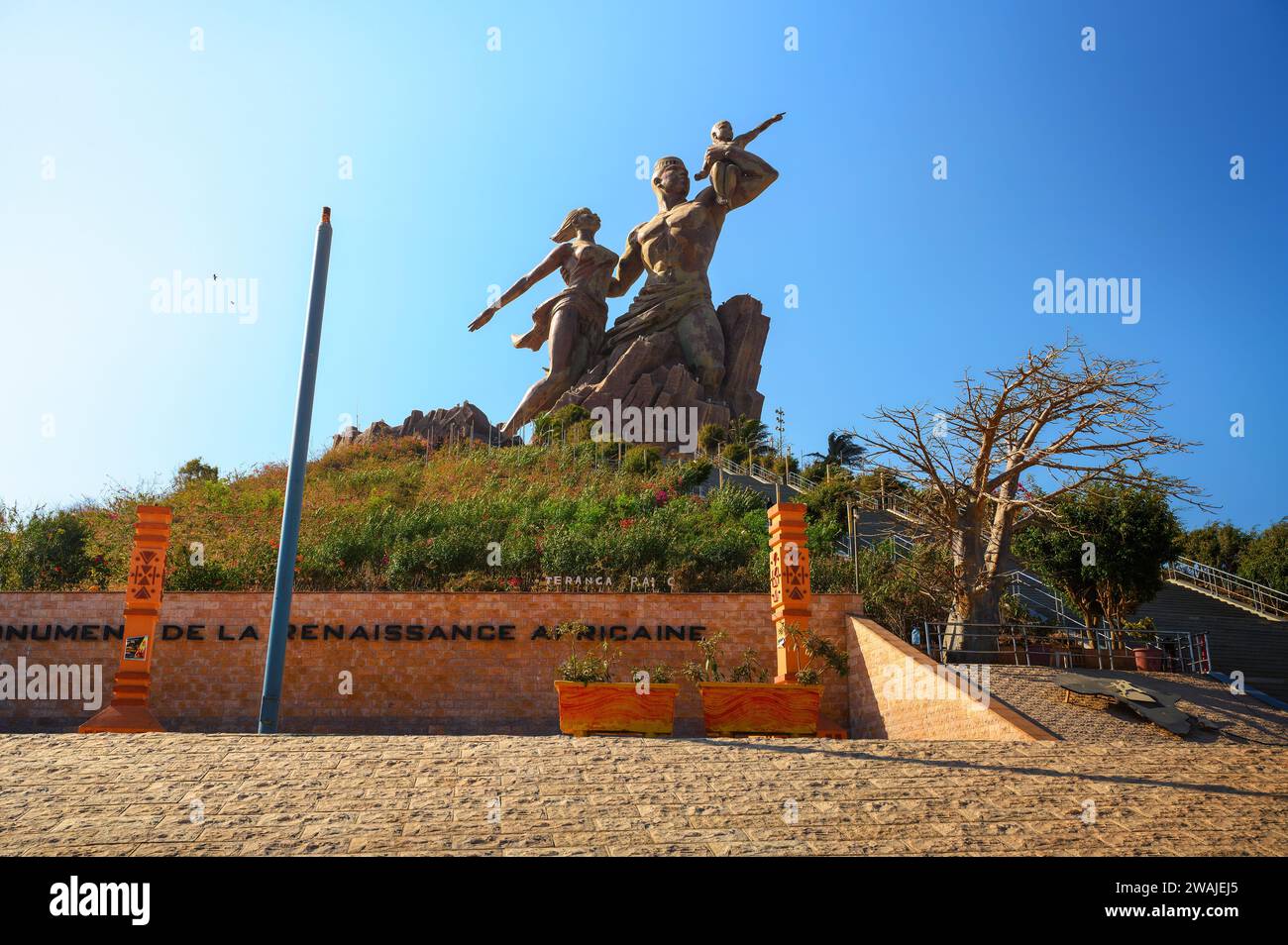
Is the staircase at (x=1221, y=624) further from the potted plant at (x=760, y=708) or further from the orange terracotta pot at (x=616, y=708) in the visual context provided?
the orange terracotta pot at (x=616, y=708)

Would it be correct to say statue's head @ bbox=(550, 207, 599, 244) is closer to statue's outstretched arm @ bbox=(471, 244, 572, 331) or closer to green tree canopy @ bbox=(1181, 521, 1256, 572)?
statue's outstretched arm @ bbox=(471, 244, 572, 331)

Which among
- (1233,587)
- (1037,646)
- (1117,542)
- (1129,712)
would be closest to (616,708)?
(1129,712)

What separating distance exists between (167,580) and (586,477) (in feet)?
34.2

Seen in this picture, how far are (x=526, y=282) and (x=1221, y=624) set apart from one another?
2207 cm

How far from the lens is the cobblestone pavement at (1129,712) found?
11125 mm

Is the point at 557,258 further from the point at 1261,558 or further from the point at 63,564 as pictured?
the point at 1261,558

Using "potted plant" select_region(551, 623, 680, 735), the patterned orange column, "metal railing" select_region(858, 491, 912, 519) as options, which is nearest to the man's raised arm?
"metal railing" select_region(858, 491, 912, 519)

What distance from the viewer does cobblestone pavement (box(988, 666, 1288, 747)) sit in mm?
11125

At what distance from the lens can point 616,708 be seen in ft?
37.2

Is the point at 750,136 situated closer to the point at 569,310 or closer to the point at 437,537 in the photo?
the point at 569,310

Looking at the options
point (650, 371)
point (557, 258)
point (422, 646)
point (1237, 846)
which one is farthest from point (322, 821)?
point (557, 258)

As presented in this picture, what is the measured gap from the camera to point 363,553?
56.9ft

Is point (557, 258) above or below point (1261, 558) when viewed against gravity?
above

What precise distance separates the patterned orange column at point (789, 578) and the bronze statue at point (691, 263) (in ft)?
65.2
